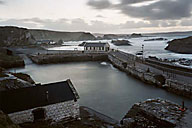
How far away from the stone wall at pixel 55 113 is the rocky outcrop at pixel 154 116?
3.80 metres

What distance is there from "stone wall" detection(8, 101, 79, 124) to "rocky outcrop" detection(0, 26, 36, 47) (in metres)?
84.3

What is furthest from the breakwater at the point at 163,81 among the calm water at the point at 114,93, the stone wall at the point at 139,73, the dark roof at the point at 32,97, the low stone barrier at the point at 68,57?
the low stone barrier at the point at 68,57

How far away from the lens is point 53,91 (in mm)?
10789

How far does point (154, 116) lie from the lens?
10492mm

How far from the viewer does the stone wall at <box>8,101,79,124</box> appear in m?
9.05

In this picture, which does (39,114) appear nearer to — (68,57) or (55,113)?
(55,113)

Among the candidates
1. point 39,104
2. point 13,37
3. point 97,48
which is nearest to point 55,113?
point 39,104

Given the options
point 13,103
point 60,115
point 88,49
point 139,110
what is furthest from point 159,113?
point 88,49

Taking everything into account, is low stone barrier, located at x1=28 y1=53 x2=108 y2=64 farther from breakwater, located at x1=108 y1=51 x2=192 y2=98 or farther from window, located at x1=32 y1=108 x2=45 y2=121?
window, located at x1=32 y1=108 x2=45 y2=121

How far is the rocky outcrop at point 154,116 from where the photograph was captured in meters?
9.87

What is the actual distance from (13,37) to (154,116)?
94.3 m

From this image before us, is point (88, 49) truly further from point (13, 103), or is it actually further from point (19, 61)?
point (13, 103)

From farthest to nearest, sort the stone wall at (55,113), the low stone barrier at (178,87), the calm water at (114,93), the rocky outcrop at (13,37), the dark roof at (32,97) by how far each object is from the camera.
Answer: the rocky outcrop at (13,37)
the low stone barrier at (178,87)
the calm water at (114,93)
the dark roof at (32,97)
the stone wall at (55,113)

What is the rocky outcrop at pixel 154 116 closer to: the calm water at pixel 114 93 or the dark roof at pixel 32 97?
the calm water at pixel 114 93
